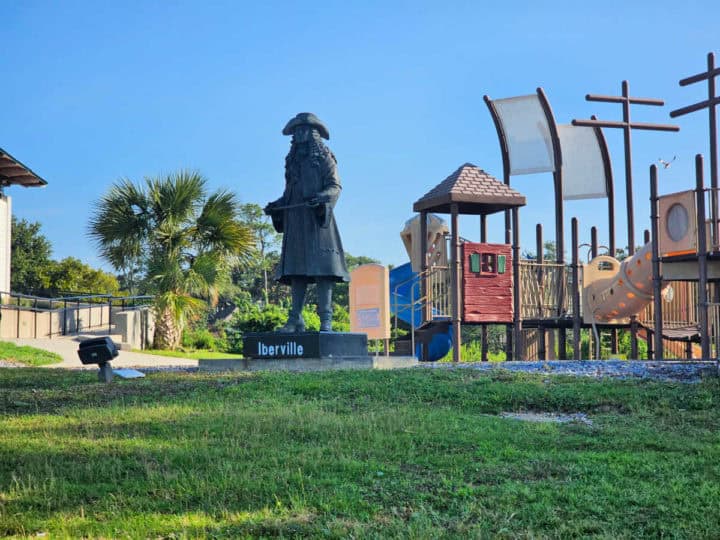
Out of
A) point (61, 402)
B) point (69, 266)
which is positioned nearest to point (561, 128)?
point (61, 402)

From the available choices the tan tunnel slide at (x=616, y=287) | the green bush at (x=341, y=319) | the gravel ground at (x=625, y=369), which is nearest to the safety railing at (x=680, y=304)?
the tan tunnel slide at (x=616, y=287)

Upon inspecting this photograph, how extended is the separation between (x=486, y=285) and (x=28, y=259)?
118 feet

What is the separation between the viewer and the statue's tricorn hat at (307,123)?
524 inches

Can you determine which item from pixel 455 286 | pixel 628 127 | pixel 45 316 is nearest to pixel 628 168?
pixel 628 127

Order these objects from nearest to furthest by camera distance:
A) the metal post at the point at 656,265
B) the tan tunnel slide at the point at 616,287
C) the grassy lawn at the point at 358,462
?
the grassy lawn at the point at 358,462 < the metal post at the point at 656,265 < the tan tunnel slide at the point at 616,287

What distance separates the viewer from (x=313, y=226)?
13203 millimetres

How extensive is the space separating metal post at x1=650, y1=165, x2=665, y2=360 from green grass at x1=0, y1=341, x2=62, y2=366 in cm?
1166

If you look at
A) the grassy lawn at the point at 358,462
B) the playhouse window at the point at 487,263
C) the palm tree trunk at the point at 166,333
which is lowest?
the grassy lawn at the point at 358,462

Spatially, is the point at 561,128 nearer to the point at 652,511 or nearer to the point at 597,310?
the point at 597,310

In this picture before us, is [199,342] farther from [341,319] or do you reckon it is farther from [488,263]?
[488,263]

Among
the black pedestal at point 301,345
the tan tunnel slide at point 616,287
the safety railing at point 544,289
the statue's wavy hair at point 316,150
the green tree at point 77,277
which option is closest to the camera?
the black pedestal at point 301,345

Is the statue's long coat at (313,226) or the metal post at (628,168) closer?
the statue's long coat at (313,226)

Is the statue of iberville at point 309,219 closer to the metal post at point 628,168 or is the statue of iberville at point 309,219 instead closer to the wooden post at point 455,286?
the wooden post at point 455,286

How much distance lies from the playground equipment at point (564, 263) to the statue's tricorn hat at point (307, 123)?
4.96 meters
